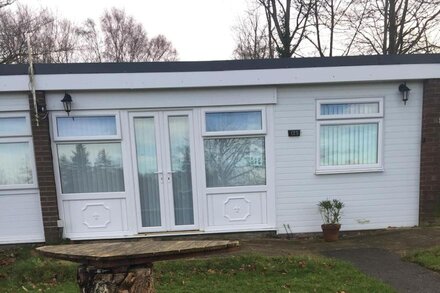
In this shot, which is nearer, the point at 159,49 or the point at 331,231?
the point at 331,231

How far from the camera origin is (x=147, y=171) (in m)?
5.53

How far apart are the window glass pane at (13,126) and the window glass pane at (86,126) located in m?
0.57

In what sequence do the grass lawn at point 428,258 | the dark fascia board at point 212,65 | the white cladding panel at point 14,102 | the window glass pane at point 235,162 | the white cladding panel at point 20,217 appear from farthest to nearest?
1. the window glass pane at point 235,162
2. the white cladding panel at point 20,217
3. the white cladding panel at point 14,102
4. the dark fascia board at point 212,65
5. the grass lawn at point 428,258

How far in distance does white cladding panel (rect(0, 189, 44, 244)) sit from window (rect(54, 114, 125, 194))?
23.6 inches

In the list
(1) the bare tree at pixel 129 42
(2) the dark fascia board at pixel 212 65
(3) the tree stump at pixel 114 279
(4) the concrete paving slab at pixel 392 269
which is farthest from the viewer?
(1) the bare tree at pixel 129 42

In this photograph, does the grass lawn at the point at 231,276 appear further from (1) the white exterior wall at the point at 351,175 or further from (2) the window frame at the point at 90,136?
(2) the window frame at the point at 90,136

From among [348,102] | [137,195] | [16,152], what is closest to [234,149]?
[137,195]

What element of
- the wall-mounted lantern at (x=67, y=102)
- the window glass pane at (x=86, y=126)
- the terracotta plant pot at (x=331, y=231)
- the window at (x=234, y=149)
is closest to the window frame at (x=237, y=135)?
the window at (x=234, y=149)

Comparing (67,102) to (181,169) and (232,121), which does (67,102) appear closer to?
(181,169)

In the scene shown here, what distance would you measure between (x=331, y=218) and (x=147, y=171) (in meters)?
3.26

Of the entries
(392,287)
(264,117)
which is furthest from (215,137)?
(392,287)

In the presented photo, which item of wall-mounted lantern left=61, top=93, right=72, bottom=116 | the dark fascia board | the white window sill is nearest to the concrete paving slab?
the white window sill

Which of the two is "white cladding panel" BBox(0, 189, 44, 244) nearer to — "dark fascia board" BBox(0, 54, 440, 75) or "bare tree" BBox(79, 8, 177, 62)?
"dark fascia board" BBox(0, 54, 440, 75)

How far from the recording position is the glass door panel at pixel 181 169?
548 centimetres
